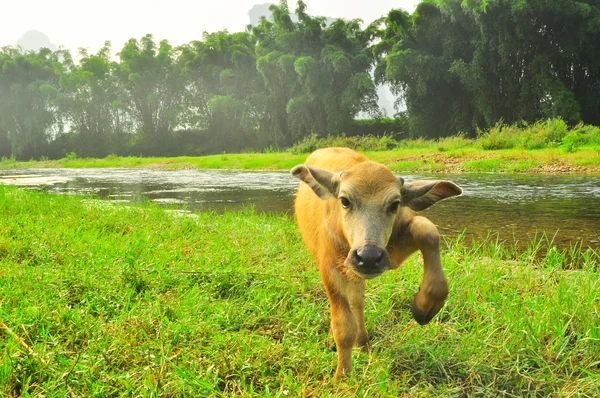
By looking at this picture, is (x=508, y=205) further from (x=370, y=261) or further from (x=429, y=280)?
(x=370, y=261)

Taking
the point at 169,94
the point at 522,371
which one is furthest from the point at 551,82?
the point at 169,94

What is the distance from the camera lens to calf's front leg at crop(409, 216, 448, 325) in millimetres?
2375

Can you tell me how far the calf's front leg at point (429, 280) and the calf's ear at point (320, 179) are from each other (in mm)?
540

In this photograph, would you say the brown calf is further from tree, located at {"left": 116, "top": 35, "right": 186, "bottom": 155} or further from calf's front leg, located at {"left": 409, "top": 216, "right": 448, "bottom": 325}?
tree, located at {"left": 116, "top": 35, "right": 186, "bottom": 155}

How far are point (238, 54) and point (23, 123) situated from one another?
25154 mm

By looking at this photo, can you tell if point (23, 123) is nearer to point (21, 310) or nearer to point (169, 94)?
point (169, 94)

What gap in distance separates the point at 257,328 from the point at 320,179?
1054 millimetres

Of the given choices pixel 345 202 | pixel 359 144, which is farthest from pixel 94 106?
pixel 345 202

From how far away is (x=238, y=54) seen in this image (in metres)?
40.5

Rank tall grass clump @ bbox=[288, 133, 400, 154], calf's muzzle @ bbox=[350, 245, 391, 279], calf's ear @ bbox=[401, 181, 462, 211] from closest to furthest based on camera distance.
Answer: calf's muzzle @ bbox=[350, 245, 391, 279]
calf's ear @ bbox=[401, 181, 462, 211]
tall grass clump @ bbox=[288, 133, 400, 154]

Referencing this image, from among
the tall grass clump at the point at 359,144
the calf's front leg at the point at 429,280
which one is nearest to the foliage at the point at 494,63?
the tall grass clump at the point at 359,144

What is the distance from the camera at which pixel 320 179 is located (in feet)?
9.07

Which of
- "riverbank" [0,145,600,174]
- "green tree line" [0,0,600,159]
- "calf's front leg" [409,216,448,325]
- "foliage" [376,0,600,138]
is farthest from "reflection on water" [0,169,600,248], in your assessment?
"green tree line" [0,0,600,159]

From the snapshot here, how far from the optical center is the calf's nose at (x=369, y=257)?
2.17 meters
